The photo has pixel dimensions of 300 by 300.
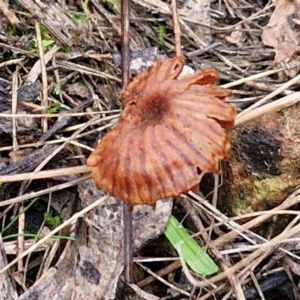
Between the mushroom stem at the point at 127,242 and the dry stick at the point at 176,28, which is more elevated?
the dry stick at the point at 176,28

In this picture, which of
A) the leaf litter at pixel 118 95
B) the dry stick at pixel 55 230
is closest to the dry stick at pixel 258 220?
the leaf litter at pixel 118 95

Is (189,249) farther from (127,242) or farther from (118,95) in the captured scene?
(118,95)

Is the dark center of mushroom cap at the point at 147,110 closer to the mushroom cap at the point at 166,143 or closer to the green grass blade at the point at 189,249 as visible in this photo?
the mushroom cap at the point at 166,143

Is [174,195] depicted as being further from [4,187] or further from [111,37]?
[111,37]

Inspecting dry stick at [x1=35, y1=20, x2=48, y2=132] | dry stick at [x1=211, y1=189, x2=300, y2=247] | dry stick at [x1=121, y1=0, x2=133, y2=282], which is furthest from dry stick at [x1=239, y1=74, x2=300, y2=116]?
dry stick at [x1=35, y1=20, x2=48, y2=132]

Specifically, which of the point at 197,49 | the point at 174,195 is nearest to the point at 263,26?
the point at 197,49

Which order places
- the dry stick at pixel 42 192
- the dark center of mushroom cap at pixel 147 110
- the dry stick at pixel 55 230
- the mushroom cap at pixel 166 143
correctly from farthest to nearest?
the dry stick at pixel 42 192 < the dry stick at pixel 55 230 < the dark center of mushroom cap at pixel 147 110 < the mushroom cap at pixel 166 143
